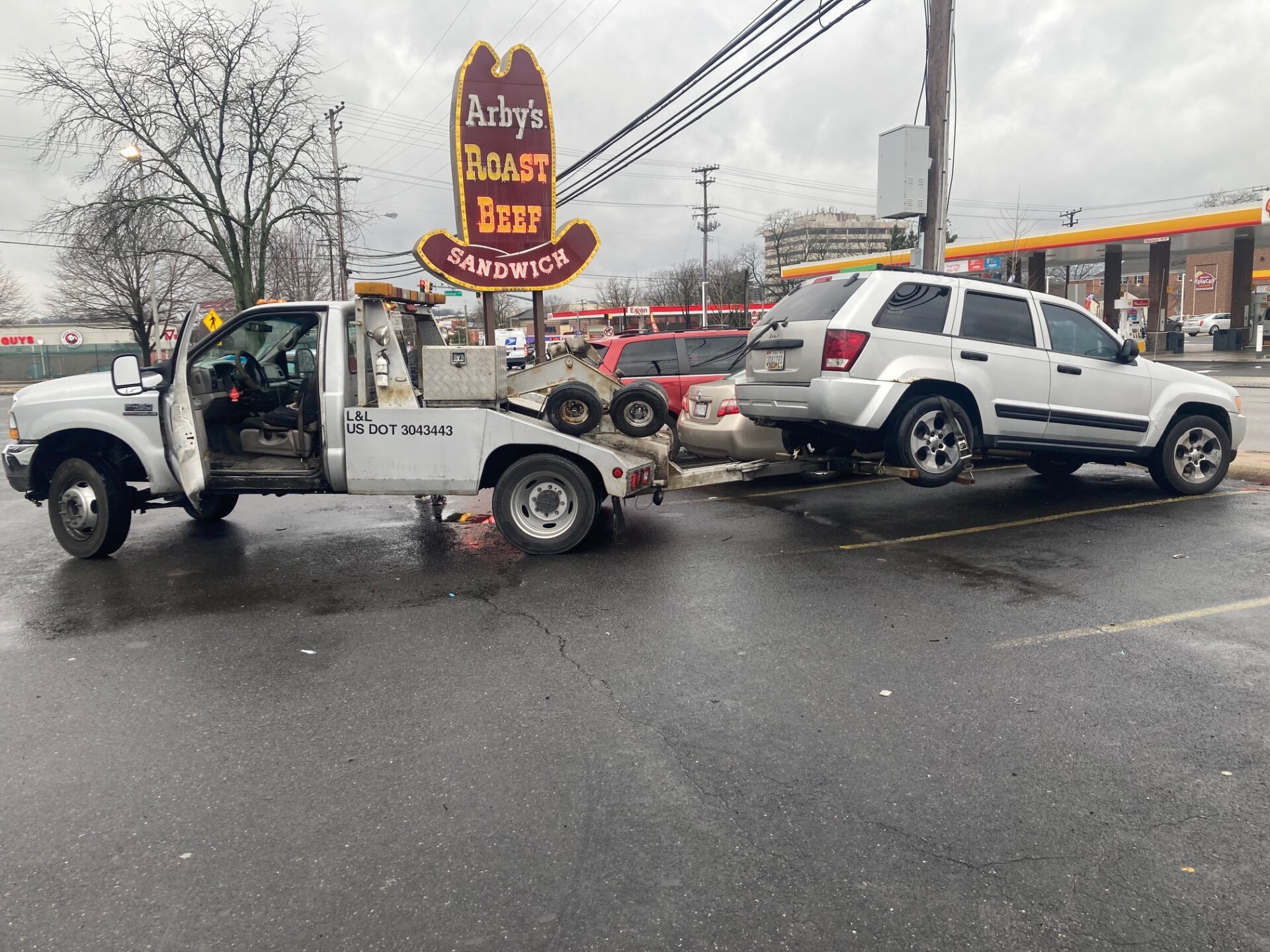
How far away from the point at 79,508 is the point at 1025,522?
8087 mm

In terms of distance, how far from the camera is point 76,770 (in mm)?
3787

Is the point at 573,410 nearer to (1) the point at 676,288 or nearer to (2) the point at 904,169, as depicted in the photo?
(2) the point at 904,169

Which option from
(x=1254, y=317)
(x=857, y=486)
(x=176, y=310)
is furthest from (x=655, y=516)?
(x=176, y=310)

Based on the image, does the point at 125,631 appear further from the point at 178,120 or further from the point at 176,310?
the point at 176,310

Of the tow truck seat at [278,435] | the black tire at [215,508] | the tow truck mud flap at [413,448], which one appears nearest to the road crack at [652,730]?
the tow truck mud flap at [413,448]

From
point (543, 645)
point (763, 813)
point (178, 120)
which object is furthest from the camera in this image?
point (178, 120)

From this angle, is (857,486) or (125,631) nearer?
(125,631)

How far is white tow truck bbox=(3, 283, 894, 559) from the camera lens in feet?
22.7

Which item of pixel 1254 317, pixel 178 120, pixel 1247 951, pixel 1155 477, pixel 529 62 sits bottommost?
pixel 1247 951

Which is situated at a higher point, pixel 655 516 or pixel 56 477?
pixel 56 477

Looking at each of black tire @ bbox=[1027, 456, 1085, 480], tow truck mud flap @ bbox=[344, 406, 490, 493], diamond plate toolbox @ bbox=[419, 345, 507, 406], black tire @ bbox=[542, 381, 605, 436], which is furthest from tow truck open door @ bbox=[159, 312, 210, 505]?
black tire @ bbox=[1027, 456, 1085, 480]

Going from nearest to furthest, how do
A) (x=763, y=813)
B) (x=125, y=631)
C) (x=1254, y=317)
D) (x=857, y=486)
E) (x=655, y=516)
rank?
(x=763, y=813) < (x=125, y=631) < (x=655, y=516) < (x=857, y=486) < (x=1254, y=317)

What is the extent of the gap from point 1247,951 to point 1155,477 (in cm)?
727

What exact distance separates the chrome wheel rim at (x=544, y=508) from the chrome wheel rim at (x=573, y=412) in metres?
0.49
